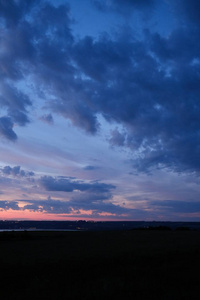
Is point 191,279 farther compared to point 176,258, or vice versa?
point 176,258

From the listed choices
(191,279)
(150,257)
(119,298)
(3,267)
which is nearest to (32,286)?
(119,298)

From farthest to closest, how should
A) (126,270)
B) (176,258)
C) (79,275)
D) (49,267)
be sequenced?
1. (176,258)
2. (49,267)
3. (126,270)
4. (79,275)

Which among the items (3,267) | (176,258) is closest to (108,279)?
(3,267)

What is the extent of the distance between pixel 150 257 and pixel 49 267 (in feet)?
22.9

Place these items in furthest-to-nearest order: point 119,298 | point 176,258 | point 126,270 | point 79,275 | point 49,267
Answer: point 176,258, point 49,267, point 126,270, point 79,275, point 119,298

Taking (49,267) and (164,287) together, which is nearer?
(164,287)

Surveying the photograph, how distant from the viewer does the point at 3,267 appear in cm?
1623

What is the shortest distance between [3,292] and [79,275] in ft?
13.2

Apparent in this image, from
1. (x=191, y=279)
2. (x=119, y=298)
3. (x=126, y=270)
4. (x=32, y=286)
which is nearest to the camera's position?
(x=119, y=298)

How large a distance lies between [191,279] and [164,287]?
6.48 feet

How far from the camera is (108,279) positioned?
12.9 metres

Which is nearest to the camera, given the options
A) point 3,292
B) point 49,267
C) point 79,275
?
point 3,292

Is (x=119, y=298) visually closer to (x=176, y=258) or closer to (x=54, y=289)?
(x=54, y=289)

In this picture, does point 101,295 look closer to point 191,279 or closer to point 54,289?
point 54,289
